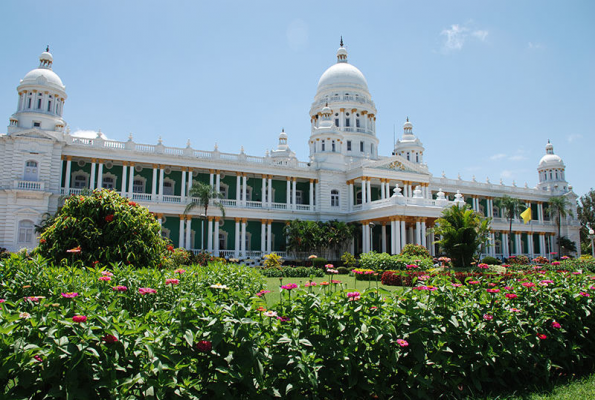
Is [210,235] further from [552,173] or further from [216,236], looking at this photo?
[552,173]

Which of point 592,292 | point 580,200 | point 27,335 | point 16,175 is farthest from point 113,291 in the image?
point 580,200

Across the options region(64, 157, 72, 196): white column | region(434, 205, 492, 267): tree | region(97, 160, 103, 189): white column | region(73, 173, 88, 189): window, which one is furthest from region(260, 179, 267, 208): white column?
region(434, 205, 492, 267): tree

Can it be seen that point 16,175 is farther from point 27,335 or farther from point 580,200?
point 580,200

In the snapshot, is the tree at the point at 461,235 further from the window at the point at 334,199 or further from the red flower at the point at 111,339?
the red flower at the point at 111,339

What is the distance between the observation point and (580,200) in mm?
68062

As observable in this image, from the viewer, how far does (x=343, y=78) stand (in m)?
52.4

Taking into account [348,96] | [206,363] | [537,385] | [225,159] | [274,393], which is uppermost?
[348,96]

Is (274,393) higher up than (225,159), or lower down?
lower down

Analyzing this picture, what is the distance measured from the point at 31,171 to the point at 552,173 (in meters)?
65.2

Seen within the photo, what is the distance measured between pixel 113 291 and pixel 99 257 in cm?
557

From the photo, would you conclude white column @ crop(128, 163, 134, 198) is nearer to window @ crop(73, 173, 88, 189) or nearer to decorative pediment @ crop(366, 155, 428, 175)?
window @ crop(73, 173, 88, 189)

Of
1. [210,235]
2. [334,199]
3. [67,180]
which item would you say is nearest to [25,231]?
[67,180]

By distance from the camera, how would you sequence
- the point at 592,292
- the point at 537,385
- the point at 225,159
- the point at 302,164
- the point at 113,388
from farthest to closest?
the point at 302,164 < the point at 225,159 < the point at 592,292 < the point at 537,385 < the point at 113,388

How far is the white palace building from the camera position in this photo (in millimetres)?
32656
